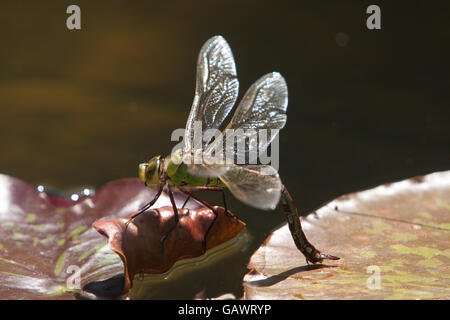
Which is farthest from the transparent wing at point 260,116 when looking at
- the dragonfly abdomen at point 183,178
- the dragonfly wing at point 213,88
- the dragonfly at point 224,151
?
the dragonfly abdomen at point 183,178

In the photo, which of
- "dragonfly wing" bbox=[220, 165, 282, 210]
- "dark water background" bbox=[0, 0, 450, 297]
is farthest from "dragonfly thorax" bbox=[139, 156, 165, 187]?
"dark water background" bbox=[0, 0, 450, 297]

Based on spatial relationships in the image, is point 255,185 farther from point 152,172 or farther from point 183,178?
point 152,172

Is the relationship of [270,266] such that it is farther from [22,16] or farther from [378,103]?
[22,16]

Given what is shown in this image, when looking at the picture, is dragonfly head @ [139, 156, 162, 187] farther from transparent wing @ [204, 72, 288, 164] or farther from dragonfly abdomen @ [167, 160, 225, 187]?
transparent wing @ [204, 72, 288, 164]

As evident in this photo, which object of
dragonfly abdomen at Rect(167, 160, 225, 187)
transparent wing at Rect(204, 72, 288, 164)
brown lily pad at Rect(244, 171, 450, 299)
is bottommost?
brown lily pad at Rect(244, 171, 450, 299)

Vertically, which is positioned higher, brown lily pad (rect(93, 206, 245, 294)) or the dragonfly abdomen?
the dragonfly abdomen

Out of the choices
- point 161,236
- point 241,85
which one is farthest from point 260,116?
point 241,85

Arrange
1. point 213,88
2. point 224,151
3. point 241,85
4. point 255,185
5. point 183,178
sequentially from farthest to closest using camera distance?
point 241,85
point 213,88
point 224,151
point 183,178
point 255,185
